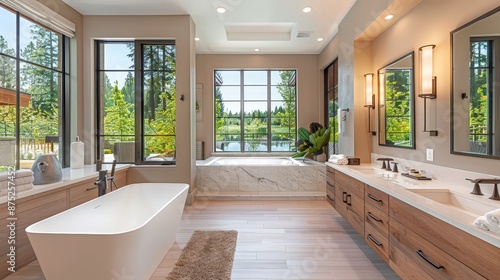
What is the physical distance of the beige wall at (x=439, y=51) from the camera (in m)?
2.03

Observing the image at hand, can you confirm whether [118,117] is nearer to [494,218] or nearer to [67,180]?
[67,180]

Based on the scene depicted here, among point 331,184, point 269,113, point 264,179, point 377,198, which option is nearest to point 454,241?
point 377,198

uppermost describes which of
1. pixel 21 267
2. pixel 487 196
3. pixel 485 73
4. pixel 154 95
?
pixel 154 95

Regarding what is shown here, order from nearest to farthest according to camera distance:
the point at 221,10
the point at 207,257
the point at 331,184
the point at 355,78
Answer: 1. the point at 207,257
2. the point at 331,184
3. the point at 355,78
4. the point at 221,10

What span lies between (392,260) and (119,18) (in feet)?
16.4

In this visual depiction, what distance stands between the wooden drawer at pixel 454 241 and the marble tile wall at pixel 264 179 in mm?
3128

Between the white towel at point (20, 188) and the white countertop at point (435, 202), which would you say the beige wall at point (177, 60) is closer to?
the white towel at point (20, 188)

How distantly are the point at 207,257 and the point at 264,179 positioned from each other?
8.23 ft

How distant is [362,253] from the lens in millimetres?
2758

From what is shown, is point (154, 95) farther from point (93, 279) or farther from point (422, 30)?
point (422, 30)

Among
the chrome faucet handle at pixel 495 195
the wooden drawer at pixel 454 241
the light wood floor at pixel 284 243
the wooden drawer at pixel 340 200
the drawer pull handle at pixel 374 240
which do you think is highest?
the chrome faucet handle at pixel 495 195

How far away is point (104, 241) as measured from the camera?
1.70 metres

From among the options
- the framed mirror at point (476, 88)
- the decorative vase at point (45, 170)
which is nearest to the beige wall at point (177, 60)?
the decorative vase at point (45, 170)

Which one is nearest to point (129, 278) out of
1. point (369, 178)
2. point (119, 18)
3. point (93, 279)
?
point (93, 279)
